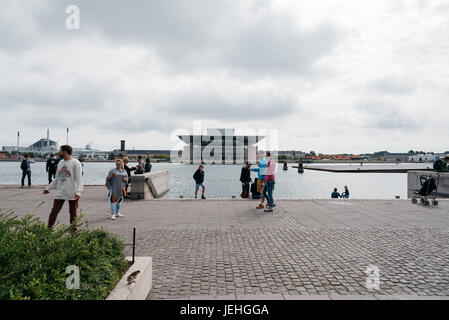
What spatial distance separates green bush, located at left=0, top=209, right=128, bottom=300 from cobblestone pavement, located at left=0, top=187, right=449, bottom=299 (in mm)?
794

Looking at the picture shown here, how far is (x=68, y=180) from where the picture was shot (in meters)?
5.98

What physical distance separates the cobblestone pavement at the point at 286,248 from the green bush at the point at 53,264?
2.60ft

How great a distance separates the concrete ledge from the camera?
2759mm

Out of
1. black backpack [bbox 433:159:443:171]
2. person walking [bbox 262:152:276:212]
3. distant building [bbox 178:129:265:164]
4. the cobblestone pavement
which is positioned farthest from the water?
distant building [bbox 178:129:265:164]

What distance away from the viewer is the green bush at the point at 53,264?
230 centimetres

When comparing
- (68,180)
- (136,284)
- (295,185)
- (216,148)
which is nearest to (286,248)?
(136,284)

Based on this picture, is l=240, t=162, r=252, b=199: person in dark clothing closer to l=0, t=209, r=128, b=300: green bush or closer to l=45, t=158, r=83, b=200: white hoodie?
l=45, t=158, r=83, b=200: white hoodie

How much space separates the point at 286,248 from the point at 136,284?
328 cm

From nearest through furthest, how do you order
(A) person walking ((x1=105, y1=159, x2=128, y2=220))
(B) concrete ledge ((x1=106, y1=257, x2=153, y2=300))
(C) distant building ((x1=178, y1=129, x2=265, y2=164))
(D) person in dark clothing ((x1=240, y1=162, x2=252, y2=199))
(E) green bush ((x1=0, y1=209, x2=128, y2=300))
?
(E) green bush ((x1=0, y1=209, x2=128, y2=300)), (B) concrete ledge ((x1=106, y1=257, x2=153, y2=300)), (A) person walking ((x1=105, y1=159, x2=128, y2=220)), (D) person in dark clothing ((x1=240, y1=162, x2=252, y2=199)), (C) distant building ((x1=178, y1=129, x2=265, y2=164))

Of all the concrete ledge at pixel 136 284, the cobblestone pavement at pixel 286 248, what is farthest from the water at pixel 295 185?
the concrete ledge at pixel 136 284

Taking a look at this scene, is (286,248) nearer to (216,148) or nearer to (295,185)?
(295,185)

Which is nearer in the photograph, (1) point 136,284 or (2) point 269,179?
(1) point 136,284

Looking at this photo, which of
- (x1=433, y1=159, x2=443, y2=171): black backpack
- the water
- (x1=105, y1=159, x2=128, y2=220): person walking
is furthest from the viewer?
the water

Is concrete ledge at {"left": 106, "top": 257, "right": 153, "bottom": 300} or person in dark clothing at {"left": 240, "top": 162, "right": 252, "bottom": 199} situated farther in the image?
person in dark clothing at {"left": 240, "top": 162, "right": 252, "bottom": 199}
